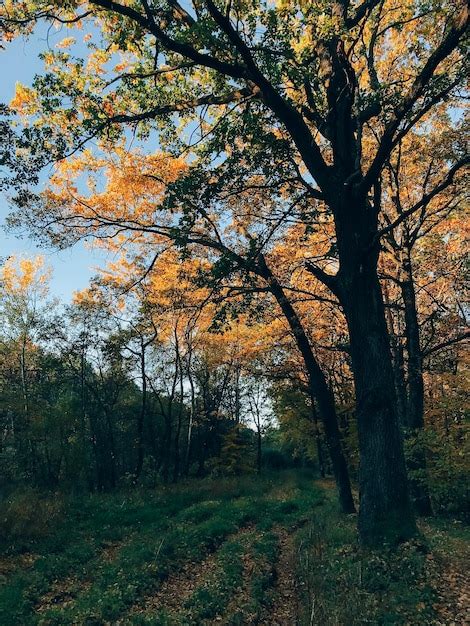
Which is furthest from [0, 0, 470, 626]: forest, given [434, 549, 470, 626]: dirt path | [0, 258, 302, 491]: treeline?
[0, 258, 302, 491]: treeline

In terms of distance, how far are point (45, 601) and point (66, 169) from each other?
9479 mm

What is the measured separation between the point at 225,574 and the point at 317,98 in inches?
386

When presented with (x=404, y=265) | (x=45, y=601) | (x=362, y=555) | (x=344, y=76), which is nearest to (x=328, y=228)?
(x=404, y=265)

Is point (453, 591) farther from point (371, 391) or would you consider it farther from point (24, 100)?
point (24, 100)

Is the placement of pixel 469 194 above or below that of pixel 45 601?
above

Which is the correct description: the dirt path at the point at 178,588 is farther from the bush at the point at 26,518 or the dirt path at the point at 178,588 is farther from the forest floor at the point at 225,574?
the bush at the point at 26,518

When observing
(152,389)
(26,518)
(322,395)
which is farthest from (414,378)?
(152,389)

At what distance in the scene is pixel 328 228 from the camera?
14547 millimetres

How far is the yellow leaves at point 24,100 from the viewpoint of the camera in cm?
802

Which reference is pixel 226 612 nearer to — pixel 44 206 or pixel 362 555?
pixel 362 555

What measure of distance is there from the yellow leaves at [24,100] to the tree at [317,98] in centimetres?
3

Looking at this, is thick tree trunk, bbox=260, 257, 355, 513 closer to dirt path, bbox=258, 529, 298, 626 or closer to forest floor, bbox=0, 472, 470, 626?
forest floor, bbox=0, 472, 470, 626

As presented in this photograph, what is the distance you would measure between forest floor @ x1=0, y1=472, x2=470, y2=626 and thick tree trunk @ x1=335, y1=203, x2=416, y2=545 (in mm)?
510

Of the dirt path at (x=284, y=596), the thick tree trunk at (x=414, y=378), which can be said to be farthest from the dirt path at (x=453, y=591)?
the thick tree trunk at (x=414, y=378)
